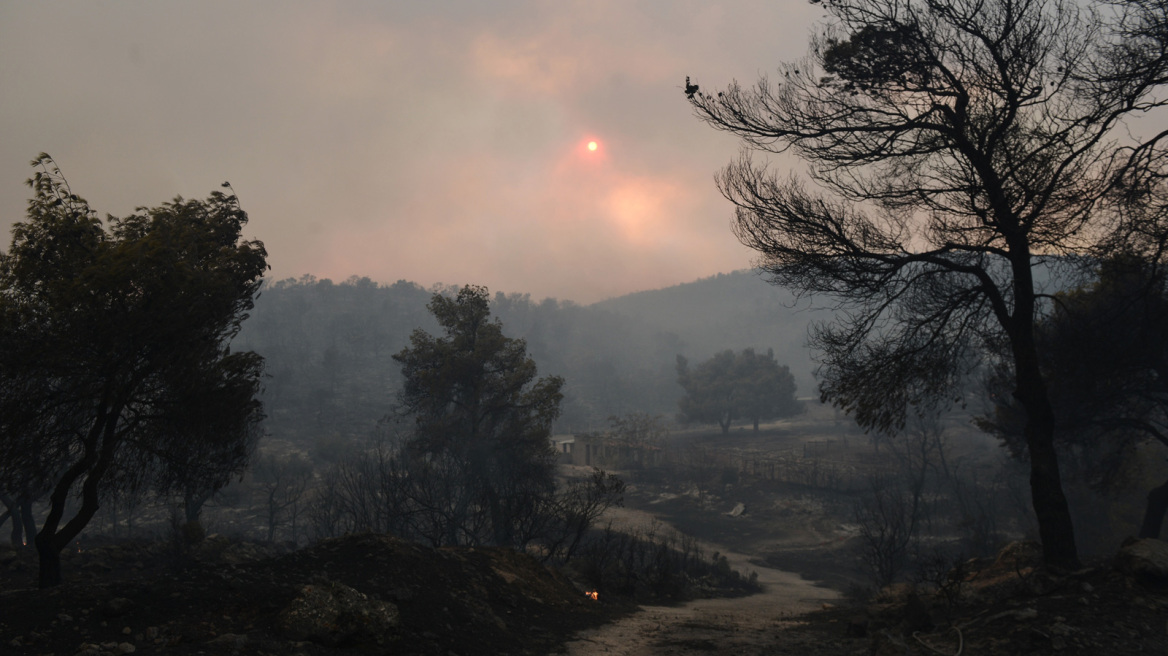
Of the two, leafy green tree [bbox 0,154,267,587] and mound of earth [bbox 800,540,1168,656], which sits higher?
leafy green tree [bbox 0,154,267,587]

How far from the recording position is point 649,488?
4812cm

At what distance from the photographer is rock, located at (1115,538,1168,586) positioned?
582 cm

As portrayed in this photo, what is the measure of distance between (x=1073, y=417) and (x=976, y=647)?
1105 cm

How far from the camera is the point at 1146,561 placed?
19.4 ft

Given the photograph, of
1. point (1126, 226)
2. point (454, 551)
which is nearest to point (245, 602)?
point (454, 551)

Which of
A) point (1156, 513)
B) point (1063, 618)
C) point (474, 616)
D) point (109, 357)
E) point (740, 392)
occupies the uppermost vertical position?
point (109, 357)

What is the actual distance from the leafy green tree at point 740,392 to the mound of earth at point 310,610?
196 ft

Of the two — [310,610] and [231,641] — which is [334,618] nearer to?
[310,610]

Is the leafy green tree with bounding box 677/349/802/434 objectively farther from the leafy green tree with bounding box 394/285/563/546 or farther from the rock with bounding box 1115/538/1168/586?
the rock with bounding box 1115/538/1168/586

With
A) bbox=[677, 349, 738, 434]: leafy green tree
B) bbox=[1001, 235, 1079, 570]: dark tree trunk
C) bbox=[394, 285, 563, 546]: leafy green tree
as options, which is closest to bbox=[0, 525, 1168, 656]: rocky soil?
bbox=[1001, 235, 1079, 570]: dark tree trunk

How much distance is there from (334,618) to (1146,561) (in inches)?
342

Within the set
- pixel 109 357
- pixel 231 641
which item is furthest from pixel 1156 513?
pixel 109 357

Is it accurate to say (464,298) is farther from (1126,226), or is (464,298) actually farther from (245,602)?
A: (1126,226)

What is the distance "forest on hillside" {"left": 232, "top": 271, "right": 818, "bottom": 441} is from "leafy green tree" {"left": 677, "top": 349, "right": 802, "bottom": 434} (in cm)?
1326
